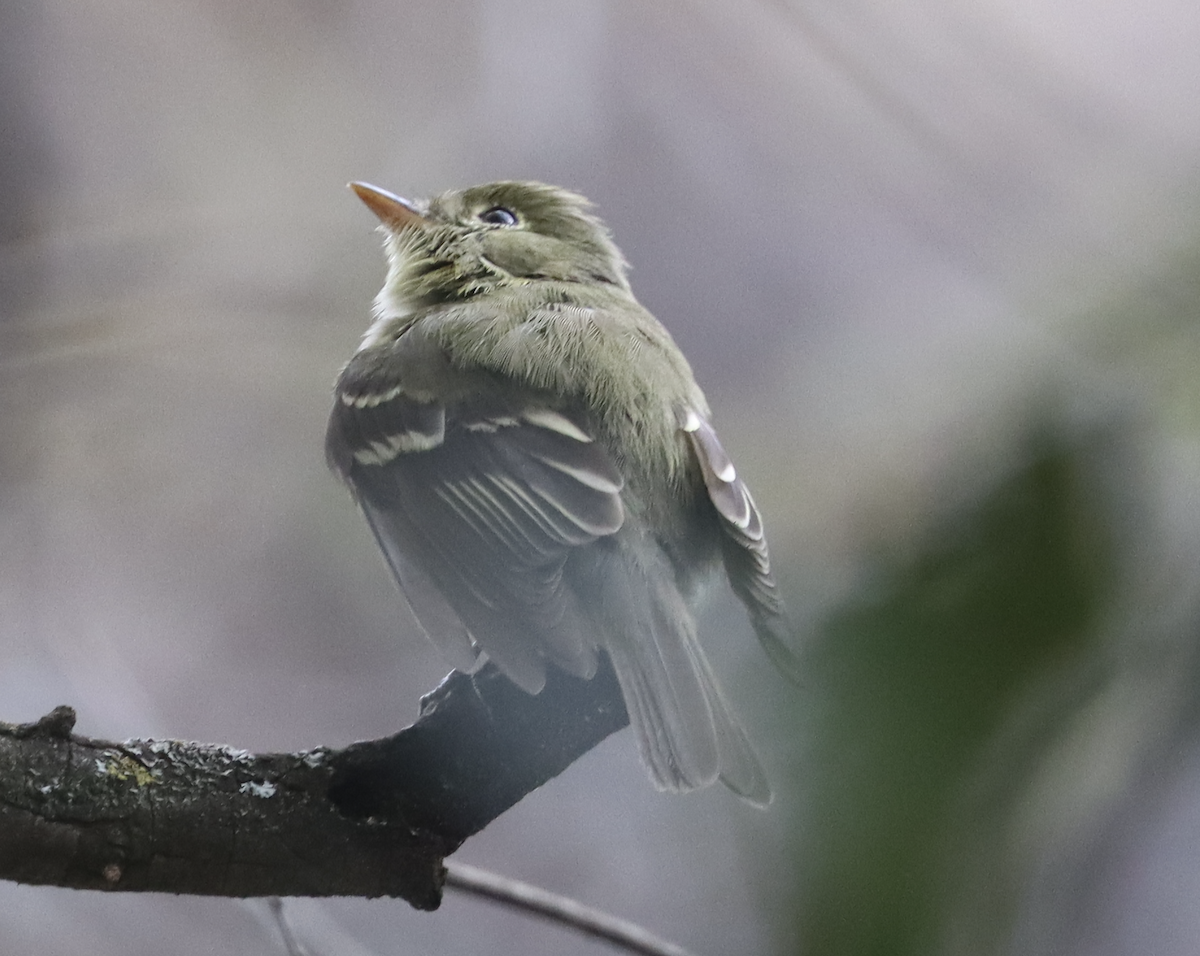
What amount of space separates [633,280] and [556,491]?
16.9 inches

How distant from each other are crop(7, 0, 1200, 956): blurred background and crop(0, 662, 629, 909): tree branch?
0.12m

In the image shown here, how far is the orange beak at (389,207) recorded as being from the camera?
3.95 ft

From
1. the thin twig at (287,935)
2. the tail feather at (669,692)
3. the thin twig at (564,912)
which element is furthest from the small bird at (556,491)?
the thin twig at (287,935)

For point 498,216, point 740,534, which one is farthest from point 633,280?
point 740,534

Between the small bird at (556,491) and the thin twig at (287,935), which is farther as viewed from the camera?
the thin twig at (287,935)

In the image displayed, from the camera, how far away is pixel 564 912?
3.04ft

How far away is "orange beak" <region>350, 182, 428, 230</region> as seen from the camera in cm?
120

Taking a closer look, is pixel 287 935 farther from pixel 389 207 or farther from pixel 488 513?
pixel 389 207

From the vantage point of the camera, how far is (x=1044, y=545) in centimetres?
61

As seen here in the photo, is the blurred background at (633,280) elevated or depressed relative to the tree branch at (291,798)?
elevated

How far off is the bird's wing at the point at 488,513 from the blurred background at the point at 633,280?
0.14m

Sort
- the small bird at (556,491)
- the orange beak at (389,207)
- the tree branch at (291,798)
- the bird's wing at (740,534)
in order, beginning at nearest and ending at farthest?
the tree branch at (291,798)
the small bird at (556,491)
the bird's wing at (740,534)
the orange beak at (389,207)

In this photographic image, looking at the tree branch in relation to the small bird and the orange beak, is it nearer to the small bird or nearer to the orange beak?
the small bird

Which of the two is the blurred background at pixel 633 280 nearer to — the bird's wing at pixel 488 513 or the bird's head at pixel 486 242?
the bird's head at pixel 486 242
